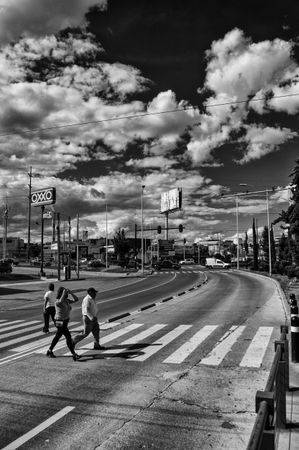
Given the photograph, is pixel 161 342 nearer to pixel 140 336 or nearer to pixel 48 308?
pixel 140 336

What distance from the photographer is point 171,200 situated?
108562 millimetres

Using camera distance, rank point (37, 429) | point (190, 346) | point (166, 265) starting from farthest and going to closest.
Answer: point (166, 265) → point (190, 346) → point (37, 429)

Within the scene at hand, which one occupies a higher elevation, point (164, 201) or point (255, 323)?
point (164, 201)

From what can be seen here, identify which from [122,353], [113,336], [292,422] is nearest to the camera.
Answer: [292,422]

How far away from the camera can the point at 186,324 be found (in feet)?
49.2

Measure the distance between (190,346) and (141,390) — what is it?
3.92 m

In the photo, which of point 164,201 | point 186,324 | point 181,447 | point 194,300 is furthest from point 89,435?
point 164,201

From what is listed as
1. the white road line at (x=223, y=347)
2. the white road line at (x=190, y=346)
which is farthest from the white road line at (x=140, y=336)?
the white road line at (x=223, y=347)

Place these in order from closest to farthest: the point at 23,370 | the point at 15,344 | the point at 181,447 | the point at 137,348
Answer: the point at 181,447 → the point at 23,370 → the point at 137,348 → the point at 15,344

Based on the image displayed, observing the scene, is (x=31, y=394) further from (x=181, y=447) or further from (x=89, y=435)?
Result: (x=181, y=447)

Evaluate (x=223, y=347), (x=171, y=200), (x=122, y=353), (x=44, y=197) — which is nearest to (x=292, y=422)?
(x=223, y=347)

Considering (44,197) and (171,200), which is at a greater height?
(171,200)

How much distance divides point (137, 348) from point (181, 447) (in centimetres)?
587

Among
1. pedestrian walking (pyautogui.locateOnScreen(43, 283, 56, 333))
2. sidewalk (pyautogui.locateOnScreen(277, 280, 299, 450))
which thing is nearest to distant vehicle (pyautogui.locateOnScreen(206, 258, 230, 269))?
pedestrian walking (pyautogui.locateOnScreen(43, 283, 56, 333))
